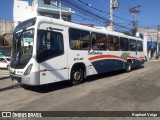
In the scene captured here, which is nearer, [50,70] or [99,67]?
[50,70]

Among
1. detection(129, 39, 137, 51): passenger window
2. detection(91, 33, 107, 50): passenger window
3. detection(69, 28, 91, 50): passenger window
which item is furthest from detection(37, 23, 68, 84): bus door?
detection(129, 39, 137, 51): passenger window

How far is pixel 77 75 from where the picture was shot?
426 inches

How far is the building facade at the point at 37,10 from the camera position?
33469 millimetres

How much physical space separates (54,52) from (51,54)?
0.67ft

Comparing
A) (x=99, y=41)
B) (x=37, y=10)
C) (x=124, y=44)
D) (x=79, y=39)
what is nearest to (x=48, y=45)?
(x=79, y=39)

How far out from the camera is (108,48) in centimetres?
1354

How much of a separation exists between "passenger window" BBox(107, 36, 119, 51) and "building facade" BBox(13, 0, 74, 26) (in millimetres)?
21020

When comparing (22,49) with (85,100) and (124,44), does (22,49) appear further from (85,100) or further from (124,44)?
(124,44)

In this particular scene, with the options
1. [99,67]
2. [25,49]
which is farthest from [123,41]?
[25,49]

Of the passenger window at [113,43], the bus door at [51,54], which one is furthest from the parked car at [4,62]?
the bus door at [51,54]

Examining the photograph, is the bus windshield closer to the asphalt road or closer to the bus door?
the bus door

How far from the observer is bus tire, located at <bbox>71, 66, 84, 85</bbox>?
10.6m

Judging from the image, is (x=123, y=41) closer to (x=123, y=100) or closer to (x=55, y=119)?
(x=123, y=100)

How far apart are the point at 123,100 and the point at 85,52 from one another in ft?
14.2
